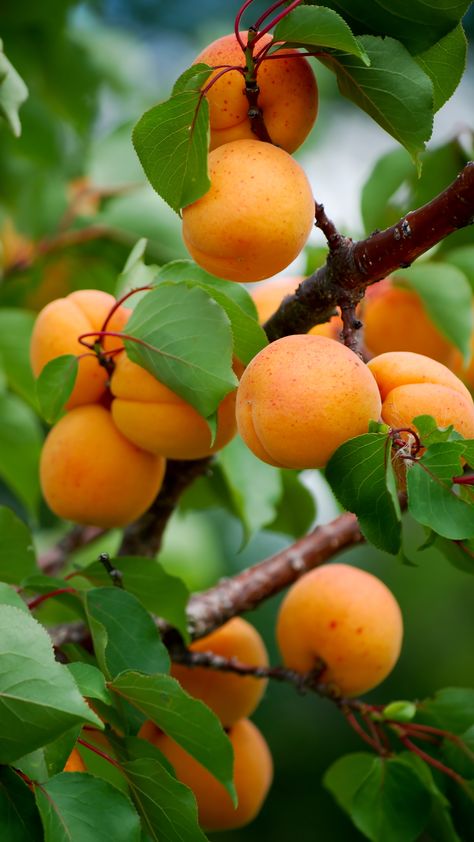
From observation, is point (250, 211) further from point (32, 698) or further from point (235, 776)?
point (235, 776)

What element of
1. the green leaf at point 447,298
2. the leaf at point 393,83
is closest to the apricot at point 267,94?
the leaf at point 393,83

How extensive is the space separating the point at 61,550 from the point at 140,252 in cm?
49

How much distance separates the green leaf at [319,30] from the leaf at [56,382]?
264 mm

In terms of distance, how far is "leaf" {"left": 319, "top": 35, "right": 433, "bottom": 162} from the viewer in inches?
23.1

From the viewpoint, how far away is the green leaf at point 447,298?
3.06ft

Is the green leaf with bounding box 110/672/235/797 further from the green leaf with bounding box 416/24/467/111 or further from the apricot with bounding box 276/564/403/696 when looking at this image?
the green leaf with bounding box 416/24/467/111

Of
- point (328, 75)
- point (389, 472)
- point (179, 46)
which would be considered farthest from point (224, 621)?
point (179, 46)

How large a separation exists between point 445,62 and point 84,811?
47 cm

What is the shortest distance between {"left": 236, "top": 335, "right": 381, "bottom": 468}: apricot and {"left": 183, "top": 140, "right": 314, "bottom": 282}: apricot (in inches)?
2.2

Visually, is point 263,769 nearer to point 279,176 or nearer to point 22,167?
point 279,176

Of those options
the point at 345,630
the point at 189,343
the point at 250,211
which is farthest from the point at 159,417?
the point at 345,630

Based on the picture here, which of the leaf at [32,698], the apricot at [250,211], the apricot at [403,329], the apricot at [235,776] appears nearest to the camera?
the leaf at [32,698]

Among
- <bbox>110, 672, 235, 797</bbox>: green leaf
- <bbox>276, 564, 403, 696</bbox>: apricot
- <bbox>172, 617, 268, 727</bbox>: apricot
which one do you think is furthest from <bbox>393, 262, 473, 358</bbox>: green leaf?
<bbox>110, 672, 235, 797</bbox>: green leaf

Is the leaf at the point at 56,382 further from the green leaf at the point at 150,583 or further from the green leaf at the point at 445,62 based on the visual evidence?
the green leaf at the point at 445,62
